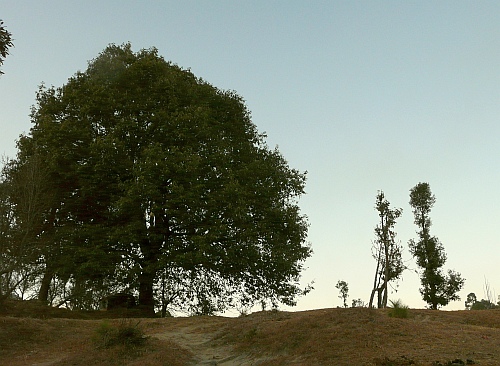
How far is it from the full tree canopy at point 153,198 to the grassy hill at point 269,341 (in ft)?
22.2

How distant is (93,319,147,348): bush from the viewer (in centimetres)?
1916

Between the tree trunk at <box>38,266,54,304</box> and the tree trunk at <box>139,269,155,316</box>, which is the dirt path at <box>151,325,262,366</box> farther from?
the tree trunk at <box>38,266,54,304</box>

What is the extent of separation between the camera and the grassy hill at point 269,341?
1541 centimetres

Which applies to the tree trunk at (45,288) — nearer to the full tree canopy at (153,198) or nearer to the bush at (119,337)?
the full tree canopy at (153,198)

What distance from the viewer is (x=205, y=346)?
806 inches

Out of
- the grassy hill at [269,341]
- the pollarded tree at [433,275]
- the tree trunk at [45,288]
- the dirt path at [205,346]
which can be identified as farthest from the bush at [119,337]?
the pollarded tree at [433,275]

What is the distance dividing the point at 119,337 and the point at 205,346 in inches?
142

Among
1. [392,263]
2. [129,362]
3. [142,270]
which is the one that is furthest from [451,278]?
[129,362]

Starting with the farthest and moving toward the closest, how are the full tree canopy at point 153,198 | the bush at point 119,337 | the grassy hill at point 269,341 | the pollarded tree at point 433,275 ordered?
the pollarded tree at point 433,275 < the full tree canopy at point 153,198 < the bush at point 119,337 < the grassy hill at point 269,341

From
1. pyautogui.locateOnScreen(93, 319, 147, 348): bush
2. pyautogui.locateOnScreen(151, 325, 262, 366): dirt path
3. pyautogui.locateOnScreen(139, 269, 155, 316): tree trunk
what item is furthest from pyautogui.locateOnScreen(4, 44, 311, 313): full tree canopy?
pyautogui.locateOnScreen(93, 319, 147, 348): bush

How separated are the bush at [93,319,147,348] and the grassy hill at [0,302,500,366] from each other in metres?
0.04

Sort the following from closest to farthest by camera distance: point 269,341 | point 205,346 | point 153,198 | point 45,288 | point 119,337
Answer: point 269,341 → point 119,337 → point 205,346 → point 153,198 → point 45,288

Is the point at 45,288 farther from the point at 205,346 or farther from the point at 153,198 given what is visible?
the point at 205,346

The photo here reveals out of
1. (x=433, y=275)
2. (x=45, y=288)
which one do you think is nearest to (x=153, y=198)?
(x=45, y=288)
